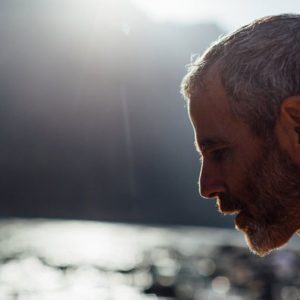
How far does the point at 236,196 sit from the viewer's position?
1.48 metres

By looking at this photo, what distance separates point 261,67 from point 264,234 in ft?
0.90

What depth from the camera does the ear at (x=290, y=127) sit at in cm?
136

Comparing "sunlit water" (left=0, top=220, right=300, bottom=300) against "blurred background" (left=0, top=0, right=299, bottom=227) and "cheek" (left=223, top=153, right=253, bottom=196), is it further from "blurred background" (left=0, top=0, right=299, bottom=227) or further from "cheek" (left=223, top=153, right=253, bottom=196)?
"blurred background" (left=0, top=0, right=299, bottom=227)

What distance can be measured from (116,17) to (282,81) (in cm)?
7570

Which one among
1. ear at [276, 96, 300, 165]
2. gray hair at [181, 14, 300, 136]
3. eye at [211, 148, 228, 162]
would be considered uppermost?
gray hair at [181, 14, 300, 136]

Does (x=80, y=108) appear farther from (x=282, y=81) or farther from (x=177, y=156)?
(x=282, y=81)

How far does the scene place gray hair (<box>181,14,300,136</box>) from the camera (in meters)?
1.39

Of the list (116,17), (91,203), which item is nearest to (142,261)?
(91,203)

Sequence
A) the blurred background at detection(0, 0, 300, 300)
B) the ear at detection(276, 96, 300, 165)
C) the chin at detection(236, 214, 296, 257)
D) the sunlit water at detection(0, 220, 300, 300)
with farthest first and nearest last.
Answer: the blurred background at detection(0, 0, 300, 300), the sunlit water at detection(0, 220, 300, 300), the chin at detection(236, 214, 296, 257), the ear at detection(276, 96, 300, 165)

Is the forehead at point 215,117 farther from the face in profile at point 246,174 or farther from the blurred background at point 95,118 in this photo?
the blurred background at point 95,118

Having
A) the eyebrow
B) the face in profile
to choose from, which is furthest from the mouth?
the eyebrow

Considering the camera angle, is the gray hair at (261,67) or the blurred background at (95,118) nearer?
the gray hair at (261,67)

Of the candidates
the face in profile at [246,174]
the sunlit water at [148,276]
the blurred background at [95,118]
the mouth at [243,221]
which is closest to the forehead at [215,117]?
the face in profile at [246,174]

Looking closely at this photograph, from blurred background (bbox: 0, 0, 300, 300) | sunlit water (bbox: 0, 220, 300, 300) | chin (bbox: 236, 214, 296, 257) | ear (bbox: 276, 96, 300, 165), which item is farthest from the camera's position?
blurred background (bbox: 0, 0, 300, 300)
